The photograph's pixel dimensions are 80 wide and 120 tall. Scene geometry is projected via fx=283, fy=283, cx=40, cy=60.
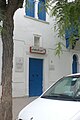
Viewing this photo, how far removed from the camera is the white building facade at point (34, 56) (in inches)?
649

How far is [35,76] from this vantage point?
1769 centimetres

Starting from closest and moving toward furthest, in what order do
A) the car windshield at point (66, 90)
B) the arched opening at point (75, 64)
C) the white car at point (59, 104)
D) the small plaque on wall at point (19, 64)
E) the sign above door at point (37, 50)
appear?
1. the white car at point (59, 104)
2. the car windshield at point (66, 90)
3. the small plaque on wall at point (19, 64)
4. the sign above door at point (37, 50)
5. the arched opening at point (75, 64)

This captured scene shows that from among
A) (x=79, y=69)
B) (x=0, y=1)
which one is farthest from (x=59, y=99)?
(x=79, y=69)

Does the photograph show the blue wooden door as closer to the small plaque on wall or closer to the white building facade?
Result: the white building facade

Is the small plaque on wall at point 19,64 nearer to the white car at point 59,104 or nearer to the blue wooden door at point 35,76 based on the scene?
the blue wooden door at point 35,76

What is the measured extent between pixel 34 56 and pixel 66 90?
11.4 meters

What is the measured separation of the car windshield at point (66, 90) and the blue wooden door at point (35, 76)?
34.8 ft

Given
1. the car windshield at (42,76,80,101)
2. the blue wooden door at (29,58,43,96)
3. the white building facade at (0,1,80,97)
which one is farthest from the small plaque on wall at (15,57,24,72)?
the car windshield at (42,76,80,101)

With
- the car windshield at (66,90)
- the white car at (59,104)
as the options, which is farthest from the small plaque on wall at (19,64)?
the white car at (59,104)

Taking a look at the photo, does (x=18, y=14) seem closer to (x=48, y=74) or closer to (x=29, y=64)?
(x=29, y=64)

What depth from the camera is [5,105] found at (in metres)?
7.84

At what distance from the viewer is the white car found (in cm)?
485

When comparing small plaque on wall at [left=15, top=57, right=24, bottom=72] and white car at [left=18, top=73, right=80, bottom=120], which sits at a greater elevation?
small plaque on wall at [left=15, top=57, right=24, bottom=72]

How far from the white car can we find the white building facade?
32.3 ft
